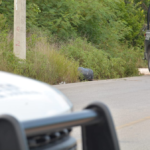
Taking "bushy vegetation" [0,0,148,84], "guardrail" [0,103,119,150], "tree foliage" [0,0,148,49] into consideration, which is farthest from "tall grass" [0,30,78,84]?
"guardrail" [0,103,119,150]

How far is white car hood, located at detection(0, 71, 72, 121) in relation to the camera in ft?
6.25

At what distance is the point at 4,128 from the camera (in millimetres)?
1698

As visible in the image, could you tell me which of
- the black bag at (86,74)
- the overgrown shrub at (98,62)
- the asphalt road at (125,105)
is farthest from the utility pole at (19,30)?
the overgrown shrub at (98,62)

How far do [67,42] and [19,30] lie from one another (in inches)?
228

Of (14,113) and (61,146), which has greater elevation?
(14,113)

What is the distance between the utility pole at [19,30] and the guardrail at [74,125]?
1110cm

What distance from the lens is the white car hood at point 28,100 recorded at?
1.91 meters

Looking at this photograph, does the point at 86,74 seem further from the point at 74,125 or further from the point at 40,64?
the point at 74,125

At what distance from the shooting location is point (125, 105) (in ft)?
27.6

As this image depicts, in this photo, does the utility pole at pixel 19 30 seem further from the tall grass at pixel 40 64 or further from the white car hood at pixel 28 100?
the white car hood at pixel 28 100

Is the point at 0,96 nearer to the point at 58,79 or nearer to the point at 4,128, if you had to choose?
the point at 4,128

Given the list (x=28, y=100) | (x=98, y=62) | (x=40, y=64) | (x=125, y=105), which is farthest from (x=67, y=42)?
(x=28, y=100)

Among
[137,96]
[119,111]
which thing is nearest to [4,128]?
[119,111]

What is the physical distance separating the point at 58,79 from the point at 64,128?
11.6m
